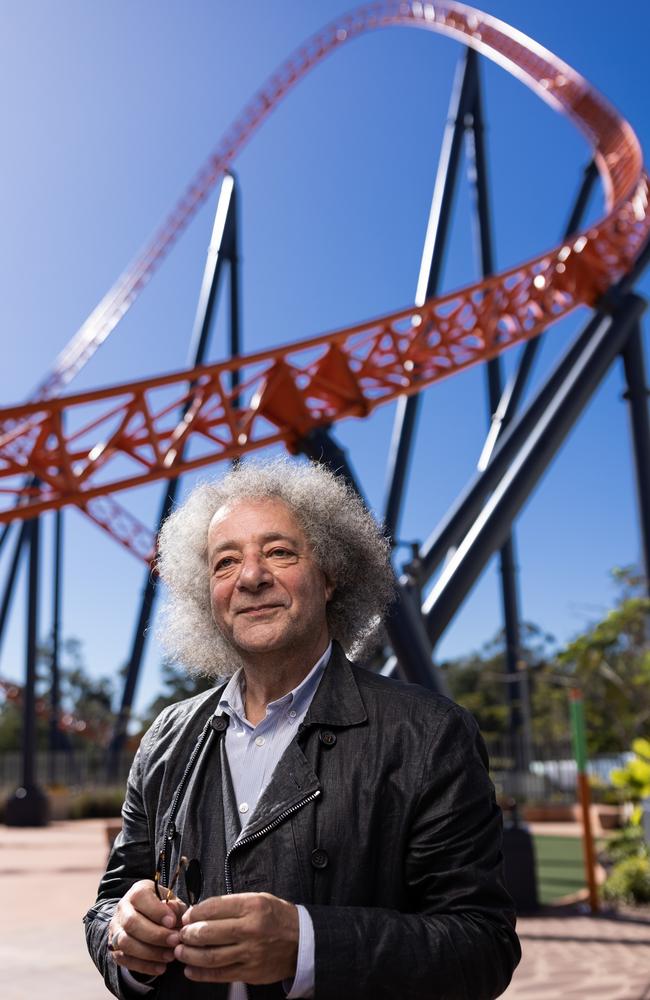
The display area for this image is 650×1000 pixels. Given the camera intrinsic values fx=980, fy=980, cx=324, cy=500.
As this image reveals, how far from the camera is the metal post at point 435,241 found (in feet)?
29.3

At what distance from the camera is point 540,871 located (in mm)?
9031

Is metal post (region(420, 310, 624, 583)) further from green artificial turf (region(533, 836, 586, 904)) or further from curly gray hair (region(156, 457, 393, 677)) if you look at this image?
curly gray hair (region(156, 457, 393, 677))

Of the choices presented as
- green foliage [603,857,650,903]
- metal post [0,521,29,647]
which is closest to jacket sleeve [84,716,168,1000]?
green foliage [603,857,650,903]

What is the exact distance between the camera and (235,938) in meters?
1.20

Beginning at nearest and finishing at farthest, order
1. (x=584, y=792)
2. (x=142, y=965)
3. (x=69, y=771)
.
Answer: (x=142, y=965) → (x=584, y=792) → (x=69, y=771)

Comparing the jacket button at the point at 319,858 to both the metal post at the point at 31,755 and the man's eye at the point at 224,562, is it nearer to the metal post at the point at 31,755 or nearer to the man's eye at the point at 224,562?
the man's eye at the point at 224,562

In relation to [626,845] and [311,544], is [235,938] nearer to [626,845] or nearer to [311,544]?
[311,544]

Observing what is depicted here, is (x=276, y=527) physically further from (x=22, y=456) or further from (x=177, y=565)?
(x=22, y=456)

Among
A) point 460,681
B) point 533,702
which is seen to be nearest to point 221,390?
point 533,702

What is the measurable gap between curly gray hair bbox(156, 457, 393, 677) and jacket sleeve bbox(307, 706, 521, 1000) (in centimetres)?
37

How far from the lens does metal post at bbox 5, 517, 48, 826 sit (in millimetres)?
16406

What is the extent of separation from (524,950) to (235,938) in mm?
4428

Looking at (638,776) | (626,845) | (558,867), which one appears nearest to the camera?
(638,776)

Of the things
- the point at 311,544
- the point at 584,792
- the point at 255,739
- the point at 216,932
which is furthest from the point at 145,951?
the point at 584,792
